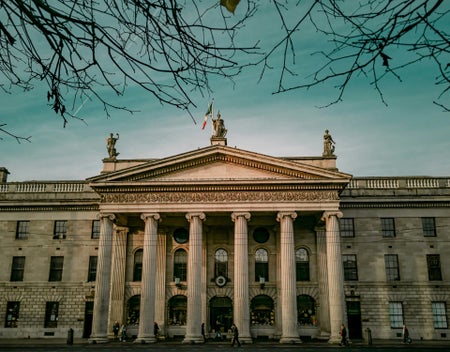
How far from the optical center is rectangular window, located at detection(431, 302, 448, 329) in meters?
39.1

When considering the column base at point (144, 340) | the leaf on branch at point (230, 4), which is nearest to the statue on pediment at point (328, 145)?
the column base at point (144, 340)

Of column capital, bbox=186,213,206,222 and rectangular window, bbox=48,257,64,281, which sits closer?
column capital, bbox=186,213,206,222

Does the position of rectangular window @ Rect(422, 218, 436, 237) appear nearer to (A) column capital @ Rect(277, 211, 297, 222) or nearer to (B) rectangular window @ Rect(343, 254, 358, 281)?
(B) rectangular window @ Rect(343, 254, 358, 281)

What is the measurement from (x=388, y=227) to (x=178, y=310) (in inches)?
755

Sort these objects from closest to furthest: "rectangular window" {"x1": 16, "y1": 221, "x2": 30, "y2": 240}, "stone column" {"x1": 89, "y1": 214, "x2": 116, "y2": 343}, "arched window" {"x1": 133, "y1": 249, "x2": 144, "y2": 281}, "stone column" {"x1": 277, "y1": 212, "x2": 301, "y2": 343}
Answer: "stone column" {"x1": 277, "y1": 212, "x2": 301, "y2": 343} → "stone column" {"x1": 89, "y1": 214, "x2": 116, "y2": 343} → "arched window" {"x1": 133, "y1": 249, "x2": 144, "y2": 281} → "rectangular window" {"x1": 16, "y1": 221, "x2": 30, "y2": 240}

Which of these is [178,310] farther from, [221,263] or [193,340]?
[193,340]

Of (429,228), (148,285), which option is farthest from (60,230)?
(429,228)

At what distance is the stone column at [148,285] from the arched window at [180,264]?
15.0 ft

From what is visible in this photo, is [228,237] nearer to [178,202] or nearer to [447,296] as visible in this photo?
[178,202]

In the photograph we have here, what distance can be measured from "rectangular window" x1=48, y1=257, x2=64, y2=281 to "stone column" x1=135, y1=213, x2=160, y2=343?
10.4 meters

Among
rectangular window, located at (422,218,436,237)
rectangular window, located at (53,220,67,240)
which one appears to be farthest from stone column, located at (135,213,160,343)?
rectangular window, located at (422,218,436,237)

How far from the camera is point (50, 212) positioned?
43.5 meters

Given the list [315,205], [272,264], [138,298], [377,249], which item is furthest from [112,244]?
[377,249]

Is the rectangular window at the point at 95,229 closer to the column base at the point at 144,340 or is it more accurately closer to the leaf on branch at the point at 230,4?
the column base at the point at 144,340
